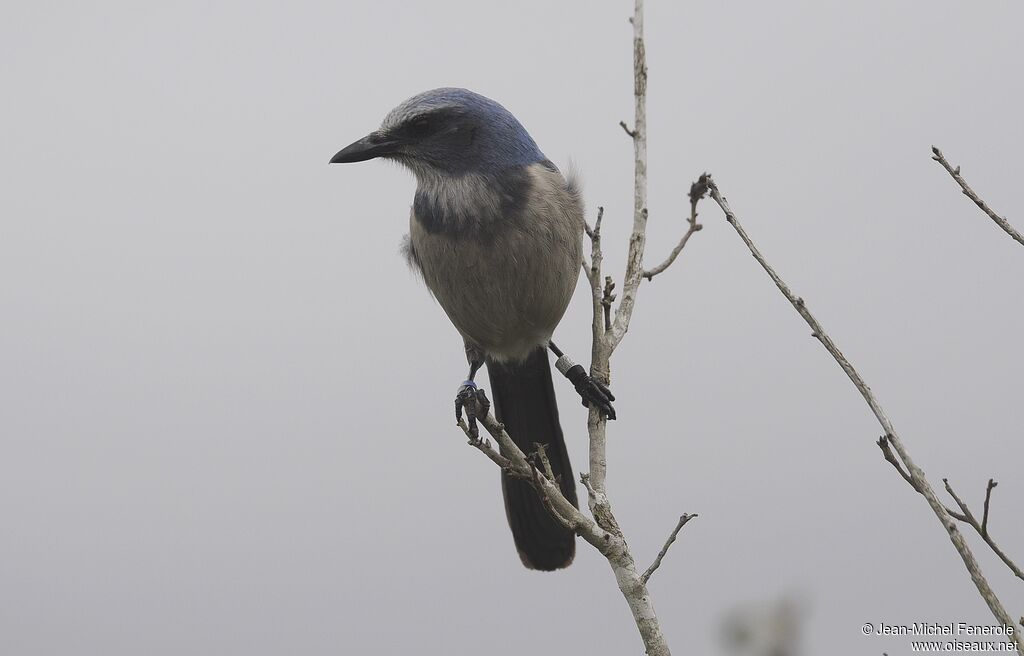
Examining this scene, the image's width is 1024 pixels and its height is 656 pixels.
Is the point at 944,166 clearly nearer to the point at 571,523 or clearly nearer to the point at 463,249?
the point at 571,523

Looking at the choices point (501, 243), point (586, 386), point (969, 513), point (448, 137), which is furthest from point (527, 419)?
point (969, 513)

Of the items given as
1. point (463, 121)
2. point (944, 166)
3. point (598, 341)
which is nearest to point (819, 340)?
point (944, 166)

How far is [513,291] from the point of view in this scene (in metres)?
4.07

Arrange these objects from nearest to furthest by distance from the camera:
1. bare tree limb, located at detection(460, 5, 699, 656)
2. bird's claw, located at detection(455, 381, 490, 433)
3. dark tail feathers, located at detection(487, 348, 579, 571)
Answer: bare tree limb, located at detection(460, 5, 699, 656) → bird's claw, located at detection(455, 381, 490, 433) → dark tail feathers, located at detection(487, 348, 579, 571)

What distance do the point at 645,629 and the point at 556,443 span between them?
2021 millimetres

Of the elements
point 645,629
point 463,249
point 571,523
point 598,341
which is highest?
point 463,249

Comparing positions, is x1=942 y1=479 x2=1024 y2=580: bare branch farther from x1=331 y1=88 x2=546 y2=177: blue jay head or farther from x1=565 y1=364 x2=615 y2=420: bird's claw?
x1=331 y1=88 x2=546 y2=177: blue jay head

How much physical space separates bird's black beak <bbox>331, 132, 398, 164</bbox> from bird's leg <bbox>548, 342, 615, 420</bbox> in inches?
44.8

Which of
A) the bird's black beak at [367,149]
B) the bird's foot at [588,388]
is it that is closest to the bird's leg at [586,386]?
the bird's foot at [588,388]

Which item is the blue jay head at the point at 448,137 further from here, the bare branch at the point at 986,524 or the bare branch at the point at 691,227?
the bare branch at the point at 986,524

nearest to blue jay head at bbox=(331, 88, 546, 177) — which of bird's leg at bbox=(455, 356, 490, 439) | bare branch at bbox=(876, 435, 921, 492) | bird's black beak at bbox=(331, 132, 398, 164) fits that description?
bird's black beak at bbox=(331, 132, 398, 164)

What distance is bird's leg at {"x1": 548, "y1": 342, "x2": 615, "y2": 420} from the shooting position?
3.83 m

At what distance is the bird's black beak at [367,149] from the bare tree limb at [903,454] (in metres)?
1.87

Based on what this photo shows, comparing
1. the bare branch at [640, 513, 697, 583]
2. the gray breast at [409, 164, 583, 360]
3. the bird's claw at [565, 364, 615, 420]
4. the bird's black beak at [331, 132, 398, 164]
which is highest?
the bird's black beak at [331, 132, 398, 164]
